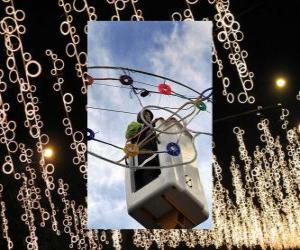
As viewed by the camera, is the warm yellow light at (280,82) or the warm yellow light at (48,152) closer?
the warm yellow light at (280,82)

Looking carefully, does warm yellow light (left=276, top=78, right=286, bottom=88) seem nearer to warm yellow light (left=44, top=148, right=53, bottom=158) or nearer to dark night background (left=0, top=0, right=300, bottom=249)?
dark night background (left=0, top=0, right=300, bottom=249)

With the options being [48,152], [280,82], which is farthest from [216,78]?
[48,152]

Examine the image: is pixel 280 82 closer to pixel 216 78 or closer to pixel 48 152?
pixel 216 78

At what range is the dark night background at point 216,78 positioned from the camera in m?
3.97

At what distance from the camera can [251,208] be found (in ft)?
37.9

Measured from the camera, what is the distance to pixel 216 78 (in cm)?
482

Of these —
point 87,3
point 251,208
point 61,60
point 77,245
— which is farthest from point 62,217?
point 87,3

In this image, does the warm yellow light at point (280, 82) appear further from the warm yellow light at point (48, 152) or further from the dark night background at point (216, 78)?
the warm yellow light at point (48, 152)

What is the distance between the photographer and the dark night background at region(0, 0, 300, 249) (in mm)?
3975

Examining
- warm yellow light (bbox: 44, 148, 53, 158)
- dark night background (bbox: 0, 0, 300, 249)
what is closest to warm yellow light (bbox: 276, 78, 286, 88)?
dark night background (bbox: 0, 0, 300, 249)

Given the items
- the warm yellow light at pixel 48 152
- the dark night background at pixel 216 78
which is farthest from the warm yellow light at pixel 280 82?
the warm yellow light at pixel 48 152

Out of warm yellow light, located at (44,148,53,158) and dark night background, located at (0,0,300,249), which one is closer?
dark night background, located at (0,0,300,249)

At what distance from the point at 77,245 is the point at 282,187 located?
4143mm

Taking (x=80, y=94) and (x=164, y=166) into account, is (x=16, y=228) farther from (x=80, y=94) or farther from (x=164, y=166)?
(x=164, y=166)
